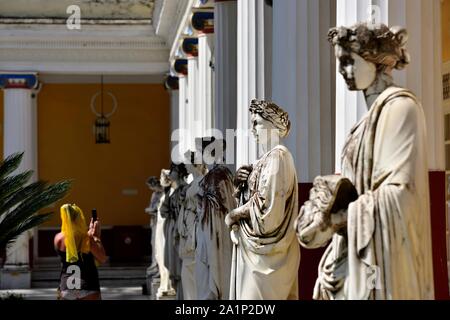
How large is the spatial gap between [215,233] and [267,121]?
11.2 feet

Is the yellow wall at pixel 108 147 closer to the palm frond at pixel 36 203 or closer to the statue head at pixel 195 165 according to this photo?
the palm frond at pixel 36 203

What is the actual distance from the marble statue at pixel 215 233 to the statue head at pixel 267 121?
10.6ft

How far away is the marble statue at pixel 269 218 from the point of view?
7.46 m

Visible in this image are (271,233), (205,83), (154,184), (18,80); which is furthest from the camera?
(18,80)

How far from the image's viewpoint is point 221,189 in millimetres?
10828

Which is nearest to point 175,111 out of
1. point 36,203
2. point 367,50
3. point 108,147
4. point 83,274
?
point 108,147

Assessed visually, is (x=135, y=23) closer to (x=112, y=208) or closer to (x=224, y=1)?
(x=112, y=208)

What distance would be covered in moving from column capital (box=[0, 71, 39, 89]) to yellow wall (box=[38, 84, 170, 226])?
10.8 ft

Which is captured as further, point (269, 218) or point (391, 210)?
point (269, 218)

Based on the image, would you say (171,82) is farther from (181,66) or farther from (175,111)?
(181,66)

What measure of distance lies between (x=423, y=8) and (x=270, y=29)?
14.3 feet

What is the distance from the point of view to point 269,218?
24.7 feet

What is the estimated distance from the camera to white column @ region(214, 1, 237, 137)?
14.6 metres

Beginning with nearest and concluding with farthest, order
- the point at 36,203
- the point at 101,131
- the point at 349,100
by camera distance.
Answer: the point at 349,100
the point at 36,203
the point at 101,131
